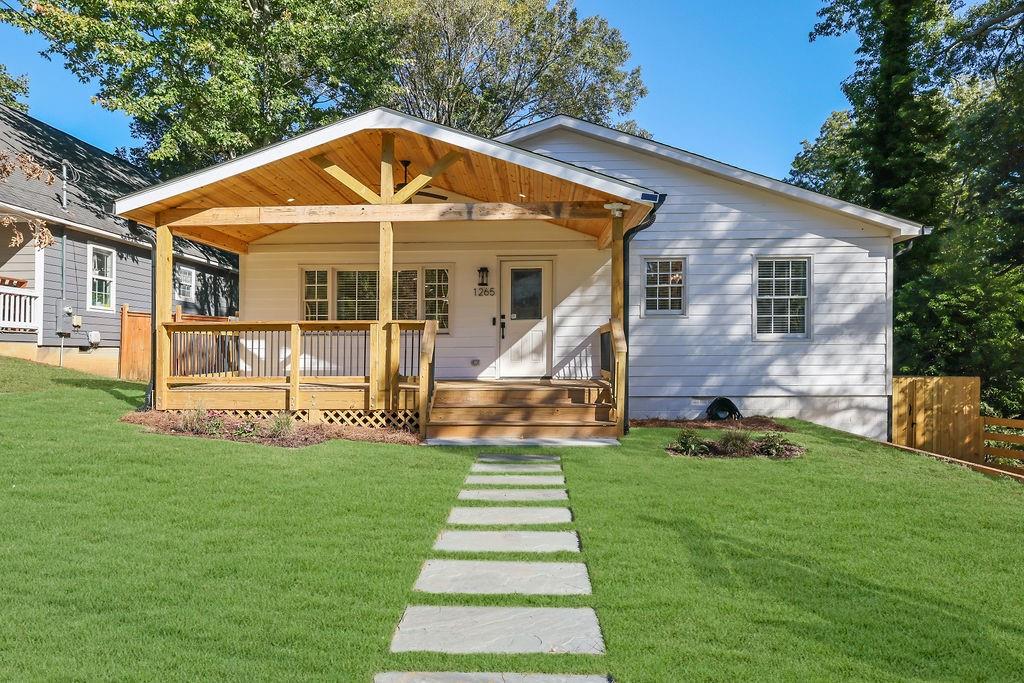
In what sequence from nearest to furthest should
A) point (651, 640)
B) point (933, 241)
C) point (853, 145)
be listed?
point (651, 640)
point (933, 241)
point (853, 145)

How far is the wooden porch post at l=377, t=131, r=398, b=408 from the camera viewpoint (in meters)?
8.65

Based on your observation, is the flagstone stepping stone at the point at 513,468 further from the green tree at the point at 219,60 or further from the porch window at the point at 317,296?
the green tree at the point at 219,60

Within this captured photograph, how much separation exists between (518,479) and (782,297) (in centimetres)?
708

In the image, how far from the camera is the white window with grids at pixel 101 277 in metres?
15.5

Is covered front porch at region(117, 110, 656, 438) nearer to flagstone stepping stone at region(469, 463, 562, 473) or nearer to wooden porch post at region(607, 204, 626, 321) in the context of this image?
wooden porch post at region(607, 204, 626, 321)

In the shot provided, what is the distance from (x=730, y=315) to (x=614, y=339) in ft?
12.1

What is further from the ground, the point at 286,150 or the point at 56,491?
the point at 286,150

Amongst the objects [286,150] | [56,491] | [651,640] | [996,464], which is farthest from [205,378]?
[996,464]

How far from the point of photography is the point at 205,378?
→ 30.8ft

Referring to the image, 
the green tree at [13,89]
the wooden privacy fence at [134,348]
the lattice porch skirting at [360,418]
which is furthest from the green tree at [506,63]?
the lattice porch skirting at [360,418]

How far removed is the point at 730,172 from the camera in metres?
11.1

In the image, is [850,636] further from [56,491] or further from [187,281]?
[187,281]

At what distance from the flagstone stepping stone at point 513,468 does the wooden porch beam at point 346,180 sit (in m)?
3.72

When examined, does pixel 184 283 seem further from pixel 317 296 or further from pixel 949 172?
pixel 949 172
